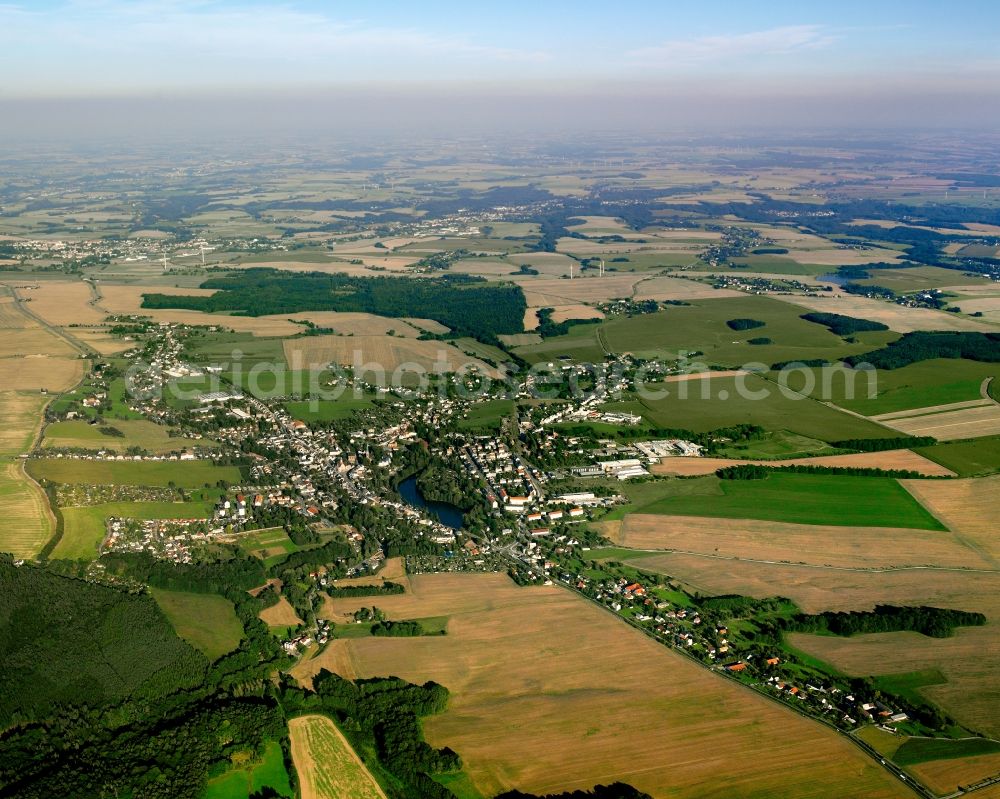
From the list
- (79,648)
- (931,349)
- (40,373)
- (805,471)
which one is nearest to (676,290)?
(931,349)

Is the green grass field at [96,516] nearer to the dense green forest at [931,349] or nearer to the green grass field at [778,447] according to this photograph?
the green grass field at [778,447]

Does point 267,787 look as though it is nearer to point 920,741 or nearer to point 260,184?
point 920,741

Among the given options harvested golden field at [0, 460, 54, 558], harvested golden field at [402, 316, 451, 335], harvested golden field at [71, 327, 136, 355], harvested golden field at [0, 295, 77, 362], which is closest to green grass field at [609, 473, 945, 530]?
harvested golden field at [0, 460, 54, 558]

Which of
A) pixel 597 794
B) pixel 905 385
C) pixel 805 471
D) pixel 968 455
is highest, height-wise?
pixel 905 385

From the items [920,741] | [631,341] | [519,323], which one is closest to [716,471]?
[920,741]

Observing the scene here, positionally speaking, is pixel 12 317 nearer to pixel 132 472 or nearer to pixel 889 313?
pixel 132 472

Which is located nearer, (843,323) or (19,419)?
(19,419)
